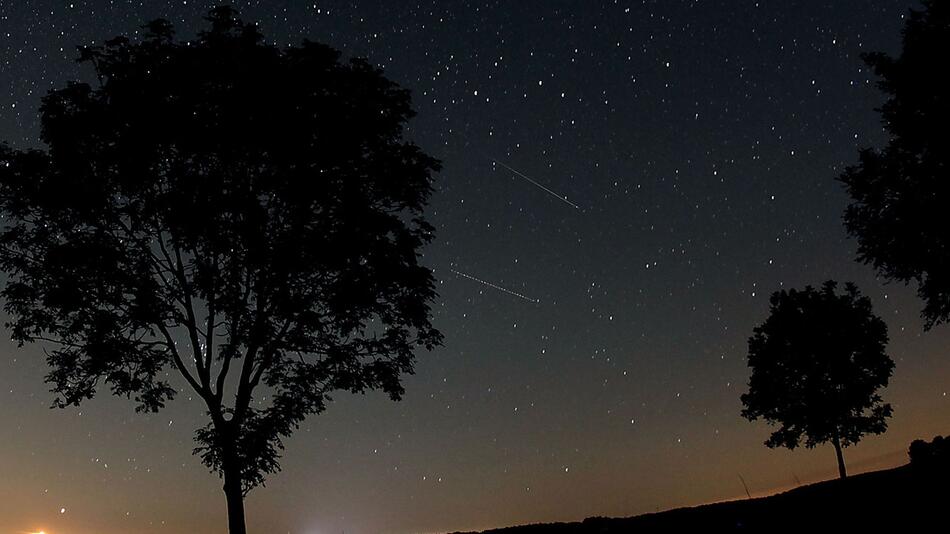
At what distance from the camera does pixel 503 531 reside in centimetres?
1619

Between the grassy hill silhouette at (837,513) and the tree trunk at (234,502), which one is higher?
the tree trunk at (234,502)

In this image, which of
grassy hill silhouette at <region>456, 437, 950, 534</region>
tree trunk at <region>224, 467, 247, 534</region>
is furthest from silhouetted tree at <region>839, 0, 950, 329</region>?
tree trunk at <region>224, 467, 247, 534</region>

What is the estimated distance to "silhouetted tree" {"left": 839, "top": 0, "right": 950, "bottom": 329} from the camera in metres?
22.4

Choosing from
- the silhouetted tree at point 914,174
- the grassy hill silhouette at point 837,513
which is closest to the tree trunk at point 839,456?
the silhouetted tree at point 914,174

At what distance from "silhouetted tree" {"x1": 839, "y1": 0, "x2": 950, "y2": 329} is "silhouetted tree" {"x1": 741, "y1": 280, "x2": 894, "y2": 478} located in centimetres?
1236

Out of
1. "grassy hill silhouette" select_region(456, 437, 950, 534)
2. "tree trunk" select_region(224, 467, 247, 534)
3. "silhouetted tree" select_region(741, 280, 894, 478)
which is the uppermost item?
"silhouetted tree" select_region(741, 280, 894, 478)

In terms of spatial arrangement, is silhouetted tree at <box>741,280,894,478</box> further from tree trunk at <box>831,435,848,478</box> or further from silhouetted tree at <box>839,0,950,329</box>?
silhouetted tree at <box>839,0,950,329</box>

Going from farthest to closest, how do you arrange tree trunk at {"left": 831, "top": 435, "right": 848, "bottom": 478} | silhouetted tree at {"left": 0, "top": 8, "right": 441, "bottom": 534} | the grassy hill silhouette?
tree trunk at {"left": 831, "top": 435, "right": 848, "bottom": 478}
silhouetted tree at {"left": 0, "top": 8, "right": 441, "bottom": 534}
the grassy hill silhouette

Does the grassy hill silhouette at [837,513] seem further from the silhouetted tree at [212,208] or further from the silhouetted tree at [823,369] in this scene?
the silhouetted tree at [823,369]

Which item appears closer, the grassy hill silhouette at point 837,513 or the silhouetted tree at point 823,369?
the grassy hill silhouette at point 837,513

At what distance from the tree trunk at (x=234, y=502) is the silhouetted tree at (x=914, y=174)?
20.5 m

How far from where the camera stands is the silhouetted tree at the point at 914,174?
73.6ft

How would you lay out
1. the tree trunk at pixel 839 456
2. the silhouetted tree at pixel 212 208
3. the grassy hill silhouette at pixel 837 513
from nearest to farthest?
the grassy hill silhouette at pixel 837 513 → the silhouetted tree at pixel 212 208 → the tree trunk at pixel 839 456

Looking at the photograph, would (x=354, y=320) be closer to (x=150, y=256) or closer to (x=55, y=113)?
(x=150, y=256)
